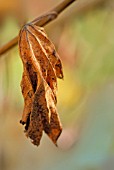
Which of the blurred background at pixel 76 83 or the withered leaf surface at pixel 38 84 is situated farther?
the blurred background at pixel 76 83

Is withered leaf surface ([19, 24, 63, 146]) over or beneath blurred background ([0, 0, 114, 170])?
beneath

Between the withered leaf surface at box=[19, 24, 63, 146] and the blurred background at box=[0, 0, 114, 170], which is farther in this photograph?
the blurred background at box=[0, 0, 114, 170]

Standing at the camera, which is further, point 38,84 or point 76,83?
point 76,83

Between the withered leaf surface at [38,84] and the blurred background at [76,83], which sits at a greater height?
the blurred background at [76,83]

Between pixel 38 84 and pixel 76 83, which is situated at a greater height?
pixel 76 83
